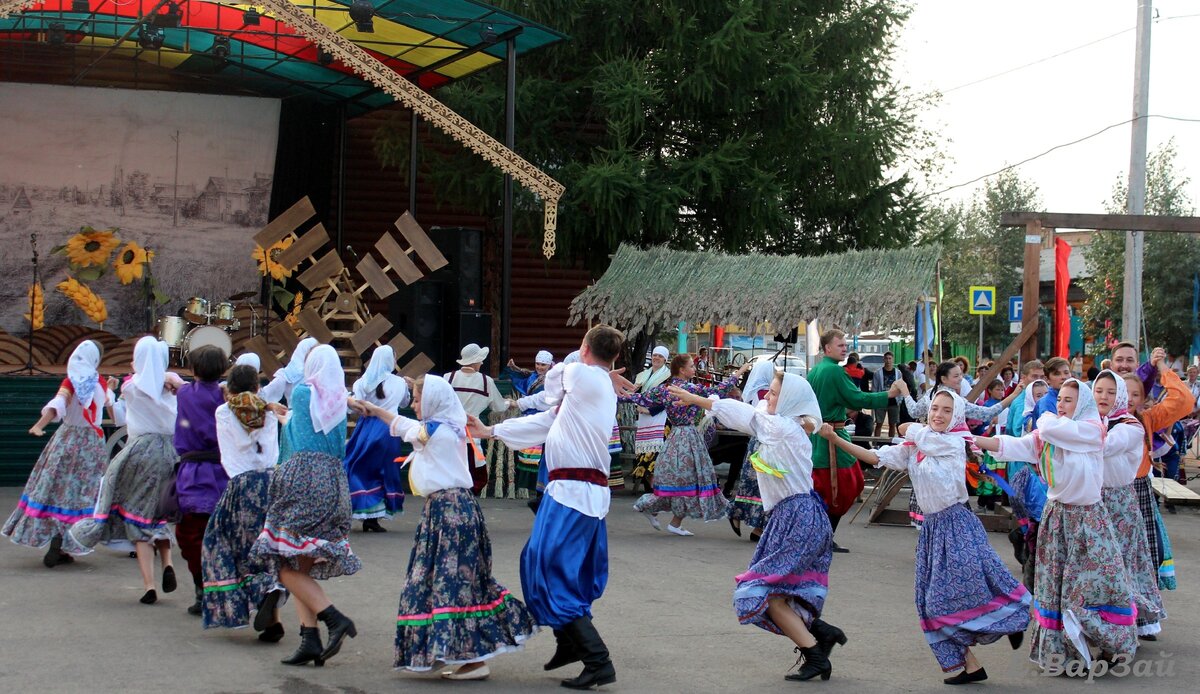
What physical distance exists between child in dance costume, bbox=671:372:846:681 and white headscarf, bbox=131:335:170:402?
362cm

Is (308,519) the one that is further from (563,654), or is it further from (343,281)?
(343,281)

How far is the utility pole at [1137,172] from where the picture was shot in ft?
58.9

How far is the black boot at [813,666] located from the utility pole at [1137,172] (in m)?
12.5

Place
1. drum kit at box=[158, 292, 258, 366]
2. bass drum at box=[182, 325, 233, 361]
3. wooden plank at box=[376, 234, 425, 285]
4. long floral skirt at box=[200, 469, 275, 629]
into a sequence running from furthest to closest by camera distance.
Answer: drum kit at box=[158, 292, 258, 366] < bass drum at box=[182, 325, 233, 361] < wooden plank at box=[376, 234, 425, 285] < long floral skirt at box=[200, 469, 275, 629]

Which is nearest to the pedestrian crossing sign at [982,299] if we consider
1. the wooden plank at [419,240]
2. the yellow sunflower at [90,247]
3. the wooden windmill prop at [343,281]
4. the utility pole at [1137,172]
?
the utility pole at [1137,172]

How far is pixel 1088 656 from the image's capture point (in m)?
6.73

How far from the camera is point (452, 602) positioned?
6.24 m

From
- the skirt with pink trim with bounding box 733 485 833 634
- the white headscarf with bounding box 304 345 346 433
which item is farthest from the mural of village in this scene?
the skirt with pink trim with bounding box 733 485 833 634

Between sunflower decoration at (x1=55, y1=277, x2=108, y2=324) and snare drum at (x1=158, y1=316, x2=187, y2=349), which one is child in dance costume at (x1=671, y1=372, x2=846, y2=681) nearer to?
snare drum at (x1=158, y1=316, x2=187, y2=349)

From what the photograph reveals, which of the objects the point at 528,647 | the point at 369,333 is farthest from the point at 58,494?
the point at 369,333

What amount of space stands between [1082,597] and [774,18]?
47.8ft

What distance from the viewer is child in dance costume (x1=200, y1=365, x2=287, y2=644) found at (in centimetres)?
709

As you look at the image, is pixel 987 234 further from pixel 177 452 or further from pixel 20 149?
pixel 177 452

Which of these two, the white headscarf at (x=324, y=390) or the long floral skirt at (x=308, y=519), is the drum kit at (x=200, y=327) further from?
the long floral skirt at (x=308, y=519)
